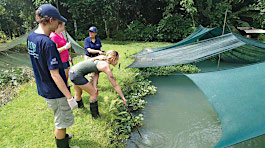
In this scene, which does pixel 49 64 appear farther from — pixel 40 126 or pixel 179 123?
pixel 179 123

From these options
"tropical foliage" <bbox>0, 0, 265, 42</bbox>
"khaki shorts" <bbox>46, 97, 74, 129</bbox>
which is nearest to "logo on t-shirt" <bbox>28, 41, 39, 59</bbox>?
"khaki shorts" <bbox>46, 97, 74, 129</bbox>

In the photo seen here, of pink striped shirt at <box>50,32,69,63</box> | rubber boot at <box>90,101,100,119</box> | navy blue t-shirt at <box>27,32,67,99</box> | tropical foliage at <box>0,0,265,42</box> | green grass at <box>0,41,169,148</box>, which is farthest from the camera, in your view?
tropical foliage at <box>0,0,265,42</box>

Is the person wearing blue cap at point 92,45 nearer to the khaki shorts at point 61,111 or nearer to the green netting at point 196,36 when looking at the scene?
the khaki shorts at point 61,111

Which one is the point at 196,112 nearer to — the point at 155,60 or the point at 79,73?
the point at 155,60

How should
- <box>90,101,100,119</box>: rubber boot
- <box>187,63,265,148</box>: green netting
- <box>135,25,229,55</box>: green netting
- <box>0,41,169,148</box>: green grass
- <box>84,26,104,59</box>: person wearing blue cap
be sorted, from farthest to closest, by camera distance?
<box>135,25,229,55</box>: green netting, <box>84,26,104,59</box>: person wearing blue cap, <box>90,101,100,119</box>: rubber boot, <box>0,41,169,148</box>: green grass, <box>187,63,265,148</box>: green netting

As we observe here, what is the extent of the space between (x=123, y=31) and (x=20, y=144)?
10034mm

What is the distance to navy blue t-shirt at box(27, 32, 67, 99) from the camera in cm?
138

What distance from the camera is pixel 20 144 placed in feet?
6.73

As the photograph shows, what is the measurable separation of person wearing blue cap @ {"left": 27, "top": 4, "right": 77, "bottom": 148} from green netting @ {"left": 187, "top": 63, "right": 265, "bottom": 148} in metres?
1.44

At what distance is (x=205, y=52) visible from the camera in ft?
11.5

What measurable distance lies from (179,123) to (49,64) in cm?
227

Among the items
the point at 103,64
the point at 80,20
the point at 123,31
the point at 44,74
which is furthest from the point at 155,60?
the point at 80,20

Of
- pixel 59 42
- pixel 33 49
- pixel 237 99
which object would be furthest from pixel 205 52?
pixel 33 49

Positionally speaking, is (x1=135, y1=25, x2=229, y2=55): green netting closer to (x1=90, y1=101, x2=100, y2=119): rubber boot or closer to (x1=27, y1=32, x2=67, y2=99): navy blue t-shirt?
→ (x1=90, y1=101, x2=100, y2=119): rubber boot
